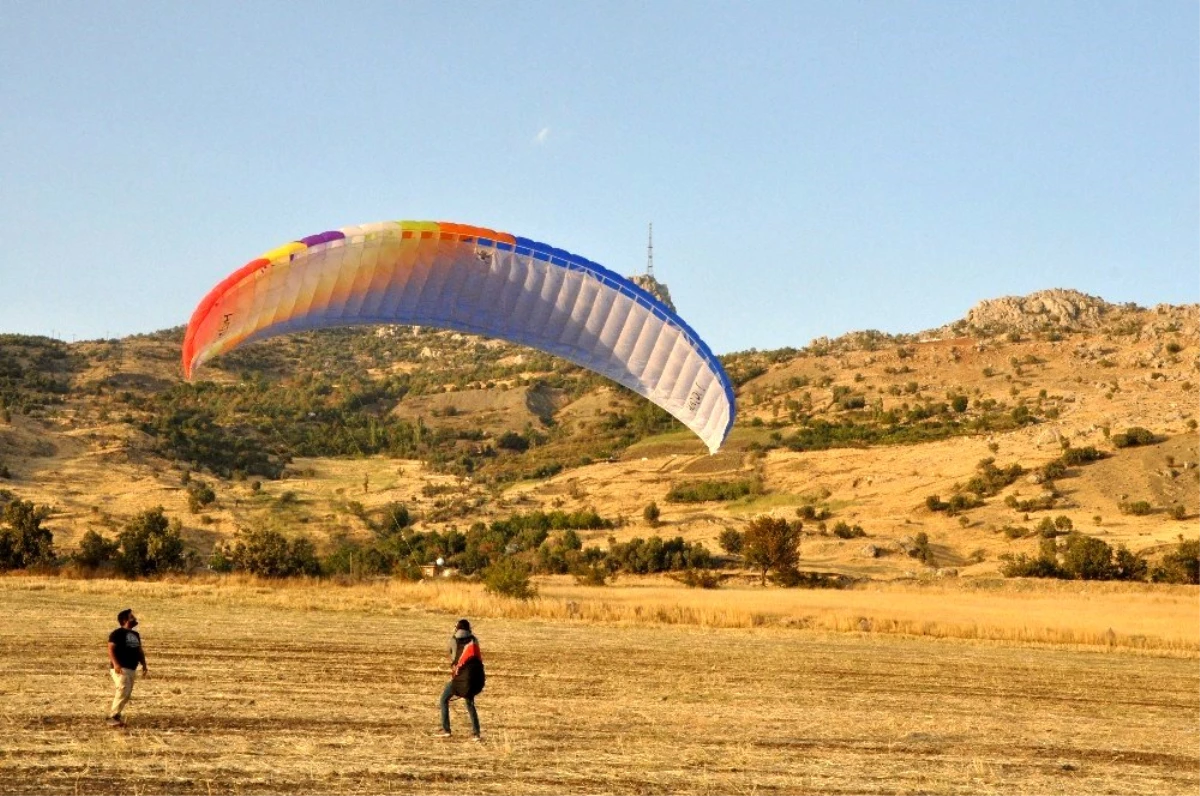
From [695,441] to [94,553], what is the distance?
142 ft

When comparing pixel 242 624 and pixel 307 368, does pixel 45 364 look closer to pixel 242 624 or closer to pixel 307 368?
pixel 307 368

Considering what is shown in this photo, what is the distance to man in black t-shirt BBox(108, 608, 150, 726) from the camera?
12516 millimetres

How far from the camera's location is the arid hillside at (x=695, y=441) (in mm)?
53594

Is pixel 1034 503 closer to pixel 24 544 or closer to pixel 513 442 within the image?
Answer: pixel 24 544

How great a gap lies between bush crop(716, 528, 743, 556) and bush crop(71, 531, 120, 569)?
2388cm

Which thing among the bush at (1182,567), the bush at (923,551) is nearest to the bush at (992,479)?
the bush at (923,551)

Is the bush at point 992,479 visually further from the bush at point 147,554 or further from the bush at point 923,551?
the bush at point 147,554

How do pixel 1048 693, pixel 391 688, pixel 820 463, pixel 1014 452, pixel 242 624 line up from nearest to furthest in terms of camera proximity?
pixel 391 688 → pixel 1048 693 → pixel 242 624 → pixel 1014 452 → pixel 820 463

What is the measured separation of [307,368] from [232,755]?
10074cm

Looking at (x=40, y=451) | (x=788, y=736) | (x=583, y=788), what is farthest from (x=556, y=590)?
(x=40, y=451)

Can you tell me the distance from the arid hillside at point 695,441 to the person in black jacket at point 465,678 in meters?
35.2

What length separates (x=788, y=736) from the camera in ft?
44.7

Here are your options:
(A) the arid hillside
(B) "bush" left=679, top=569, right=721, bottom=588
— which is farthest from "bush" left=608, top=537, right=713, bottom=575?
(A) the arid hillside

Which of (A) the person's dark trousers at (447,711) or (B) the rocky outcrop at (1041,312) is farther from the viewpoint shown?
(B) the rocky outcrop at (1041,312)
